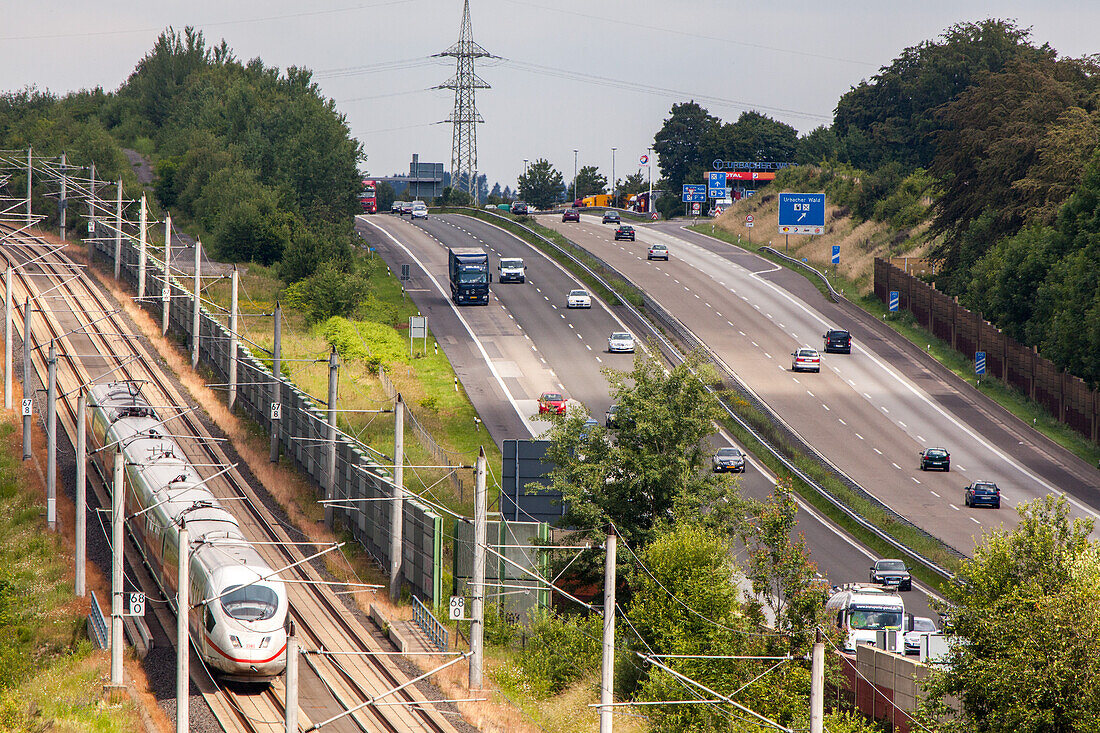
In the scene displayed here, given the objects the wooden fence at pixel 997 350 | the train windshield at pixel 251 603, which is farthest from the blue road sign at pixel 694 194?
the train windshield at pixel 251 603

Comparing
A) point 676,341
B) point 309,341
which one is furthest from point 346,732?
point 676,341

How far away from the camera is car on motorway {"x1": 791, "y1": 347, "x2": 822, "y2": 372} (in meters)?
72.6

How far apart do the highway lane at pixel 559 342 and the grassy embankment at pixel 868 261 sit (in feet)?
64.5

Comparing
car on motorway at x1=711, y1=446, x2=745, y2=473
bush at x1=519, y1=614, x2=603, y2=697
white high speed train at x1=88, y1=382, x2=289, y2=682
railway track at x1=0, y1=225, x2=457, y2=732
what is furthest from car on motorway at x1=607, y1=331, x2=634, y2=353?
bush at x1=519, y1=614, x2=603, y2=697

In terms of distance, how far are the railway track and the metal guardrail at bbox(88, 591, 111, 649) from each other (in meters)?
1.63

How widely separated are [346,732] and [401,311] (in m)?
55.5

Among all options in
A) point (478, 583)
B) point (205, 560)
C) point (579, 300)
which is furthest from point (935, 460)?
point (205, 560)

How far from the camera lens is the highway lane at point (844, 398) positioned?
178ft

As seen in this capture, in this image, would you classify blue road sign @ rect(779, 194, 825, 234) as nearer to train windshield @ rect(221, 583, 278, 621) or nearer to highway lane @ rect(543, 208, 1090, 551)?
highway lane @ rect(543, 208, 1090, 551)

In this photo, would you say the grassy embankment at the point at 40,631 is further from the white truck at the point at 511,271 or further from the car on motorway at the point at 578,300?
the white truck at the point at 511,271

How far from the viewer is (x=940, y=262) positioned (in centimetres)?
9375

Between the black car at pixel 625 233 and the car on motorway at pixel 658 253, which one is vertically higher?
the black car at pixel 625 233

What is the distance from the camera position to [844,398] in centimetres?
6812

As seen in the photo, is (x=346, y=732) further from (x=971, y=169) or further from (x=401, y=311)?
(x=971, y=169)
